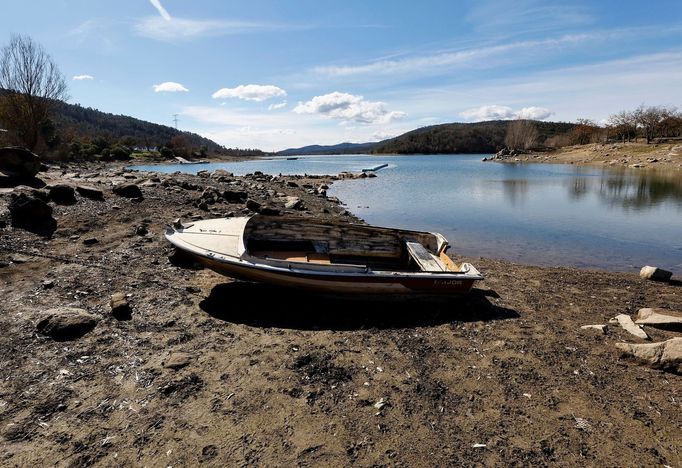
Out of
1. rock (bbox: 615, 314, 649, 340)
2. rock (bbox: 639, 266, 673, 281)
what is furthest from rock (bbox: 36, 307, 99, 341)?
rock (bbox: 639, 266, 673, 281)

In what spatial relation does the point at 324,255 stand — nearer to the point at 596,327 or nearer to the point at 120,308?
the point at 120,308

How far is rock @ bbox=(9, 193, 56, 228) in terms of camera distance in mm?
10672

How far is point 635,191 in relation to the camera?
1309 inches

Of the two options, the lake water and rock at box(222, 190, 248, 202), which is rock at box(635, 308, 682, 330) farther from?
rock at box(222, 190, 248, 202)

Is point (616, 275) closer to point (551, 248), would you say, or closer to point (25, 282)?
point (551, 248)

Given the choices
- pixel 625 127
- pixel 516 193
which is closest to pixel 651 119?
pixel 625 127

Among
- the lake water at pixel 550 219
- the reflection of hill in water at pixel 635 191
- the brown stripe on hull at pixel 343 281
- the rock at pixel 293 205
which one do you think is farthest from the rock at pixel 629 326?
the reflection of hill in water at pixel 635 191

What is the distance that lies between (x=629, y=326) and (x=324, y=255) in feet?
21.0

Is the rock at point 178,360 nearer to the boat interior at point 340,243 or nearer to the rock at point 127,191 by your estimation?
the boat interior at point 340,243

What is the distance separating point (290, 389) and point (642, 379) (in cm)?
508

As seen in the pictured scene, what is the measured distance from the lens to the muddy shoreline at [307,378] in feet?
13.9

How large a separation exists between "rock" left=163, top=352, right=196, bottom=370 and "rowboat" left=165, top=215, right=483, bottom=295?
197cm

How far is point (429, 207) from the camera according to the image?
88.5 feet

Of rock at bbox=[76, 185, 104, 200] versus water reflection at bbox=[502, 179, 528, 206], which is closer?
rock at bbox=[76, 185, 104, 200]
